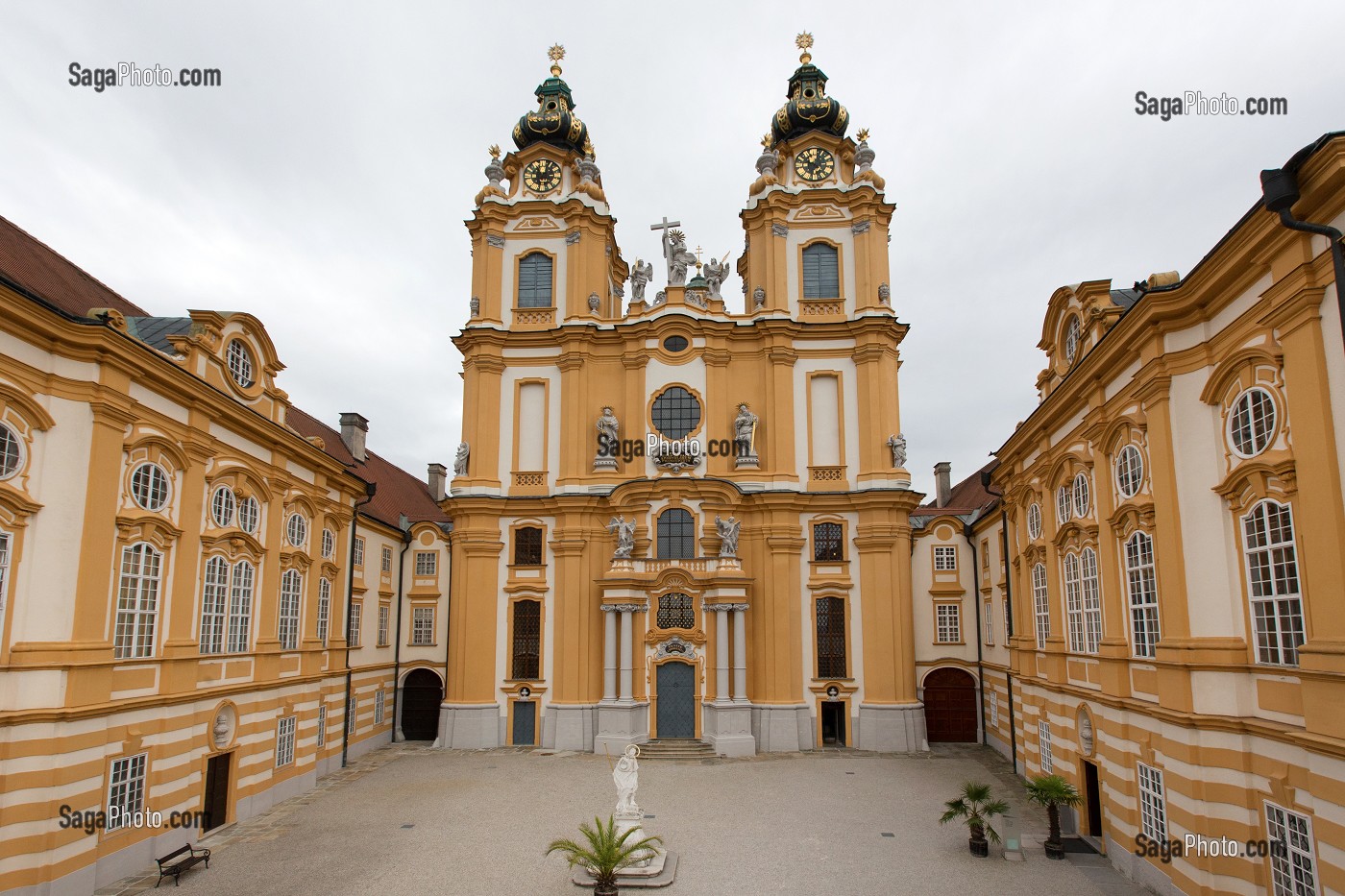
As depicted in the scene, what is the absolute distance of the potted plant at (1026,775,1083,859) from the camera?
15758mm

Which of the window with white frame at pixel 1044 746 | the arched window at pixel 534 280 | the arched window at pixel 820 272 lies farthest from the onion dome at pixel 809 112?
the window with white frame at pixel 1044 746

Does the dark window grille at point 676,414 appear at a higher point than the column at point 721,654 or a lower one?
higher

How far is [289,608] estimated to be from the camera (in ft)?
72.4

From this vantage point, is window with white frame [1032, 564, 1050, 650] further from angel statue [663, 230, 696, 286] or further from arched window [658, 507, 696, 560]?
angel statue [663, 230, 696, 286]

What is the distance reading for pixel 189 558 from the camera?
17156 mm

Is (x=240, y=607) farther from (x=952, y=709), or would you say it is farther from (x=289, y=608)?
(x=952, y=709)

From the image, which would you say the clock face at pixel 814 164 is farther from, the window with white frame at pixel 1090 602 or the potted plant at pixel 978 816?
the potted plant at pixel 978 816

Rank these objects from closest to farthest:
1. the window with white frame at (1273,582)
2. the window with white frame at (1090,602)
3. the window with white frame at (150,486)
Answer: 1. the window with white frame at (1273,582)
2. the window with white frame at (150,486)
3. the window with white frame at (1090,602)

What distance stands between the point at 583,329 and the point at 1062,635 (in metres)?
20.0

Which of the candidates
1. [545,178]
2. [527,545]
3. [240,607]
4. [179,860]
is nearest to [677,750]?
[527,545]

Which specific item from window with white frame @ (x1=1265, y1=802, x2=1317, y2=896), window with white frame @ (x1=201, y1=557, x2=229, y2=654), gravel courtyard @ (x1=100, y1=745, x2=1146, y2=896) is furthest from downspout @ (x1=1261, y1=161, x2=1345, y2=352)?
window with white frame @ (x1=201, y1=557, x2=229, y2=654)

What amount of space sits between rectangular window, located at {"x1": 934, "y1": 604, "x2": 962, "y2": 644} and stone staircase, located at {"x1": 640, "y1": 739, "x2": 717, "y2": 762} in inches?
389

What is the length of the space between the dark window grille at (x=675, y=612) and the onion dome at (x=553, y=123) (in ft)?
62.7

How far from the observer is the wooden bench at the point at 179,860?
14.8m
